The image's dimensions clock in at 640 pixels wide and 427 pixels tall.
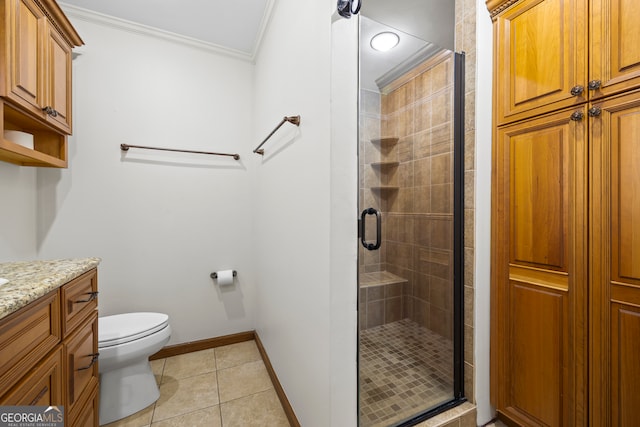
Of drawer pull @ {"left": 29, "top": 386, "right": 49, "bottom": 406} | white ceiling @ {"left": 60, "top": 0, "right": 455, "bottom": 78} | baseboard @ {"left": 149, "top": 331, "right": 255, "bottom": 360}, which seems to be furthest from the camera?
baseboard @ {"left": 149, "top": 331, "right": 255, "bottom": 360}

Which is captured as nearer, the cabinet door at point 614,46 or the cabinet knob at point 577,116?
the cabinet door at point 614,46

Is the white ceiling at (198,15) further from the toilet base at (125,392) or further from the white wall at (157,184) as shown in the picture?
the toilet base at (125,392)

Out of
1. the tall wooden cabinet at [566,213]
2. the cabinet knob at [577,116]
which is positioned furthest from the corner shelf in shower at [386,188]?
the cabinet knob at [577,116]

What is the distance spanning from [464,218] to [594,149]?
54 centimetres

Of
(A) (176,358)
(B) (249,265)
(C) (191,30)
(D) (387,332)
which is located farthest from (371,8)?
(A) (176,358)

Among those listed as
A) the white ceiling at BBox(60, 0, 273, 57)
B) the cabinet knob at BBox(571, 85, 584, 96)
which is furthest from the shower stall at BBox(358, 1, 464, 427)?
the white ceiling at BBox(60, 0, 273, 57)

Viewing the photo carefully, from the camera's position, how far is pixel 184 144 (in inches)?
82.8

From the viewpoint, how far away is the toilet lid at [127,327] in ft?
4.67

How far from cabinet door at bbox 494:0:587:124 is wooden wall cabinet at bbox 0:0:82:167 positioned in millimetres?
2159

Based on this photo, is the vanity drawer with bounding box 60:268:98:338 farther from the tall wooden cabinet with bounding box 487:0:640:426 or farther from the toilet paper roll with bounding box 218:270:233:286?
the tall wooden cabinet with bounding box 487:0:640:426

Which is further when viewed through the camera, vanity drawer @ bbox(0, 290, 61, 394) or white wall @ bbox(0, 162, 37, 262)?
white wall @ bbox(0, 162, 37, 262)

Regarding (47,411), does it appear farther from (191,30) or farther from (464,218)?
(191,30)

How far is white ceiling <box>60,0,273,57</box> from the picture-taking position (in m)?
1.73

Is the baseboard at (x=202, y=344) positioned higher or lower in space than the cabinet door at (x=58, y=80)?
lower
